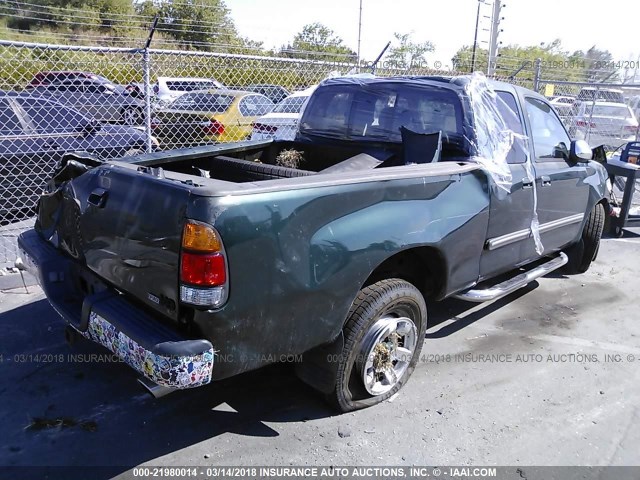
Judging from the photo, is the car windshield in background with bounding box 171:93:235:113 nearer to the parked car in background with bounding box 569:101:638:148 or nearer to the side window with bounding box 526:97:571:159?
the side window with bounding box 526:97:571:159

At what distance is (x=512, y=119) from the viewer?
4.16 metres

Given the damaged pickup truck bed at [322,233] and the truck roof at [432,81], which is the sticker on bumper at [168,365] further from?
the truck roof at [432,81]

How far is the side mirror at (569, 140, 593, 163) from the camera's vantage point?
14.9 feet

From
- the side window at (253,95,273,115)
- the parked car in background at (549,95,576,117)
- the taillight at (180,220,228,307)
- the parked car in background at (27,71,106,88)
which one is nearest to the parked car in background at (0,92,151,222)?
the parked car in background at (27,71,106,88)

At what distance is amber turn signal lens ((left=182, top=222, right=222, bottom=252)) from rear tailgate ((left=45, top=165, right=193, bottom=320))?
81 millimetres

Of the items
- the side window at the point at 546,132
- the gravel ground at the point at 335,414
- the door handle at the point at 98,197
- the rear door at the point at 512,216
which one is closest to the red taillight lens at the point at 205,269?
the door handle at the point at 98,197

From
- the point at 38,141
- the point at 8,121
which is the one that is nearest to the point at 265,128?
the point at 38,141

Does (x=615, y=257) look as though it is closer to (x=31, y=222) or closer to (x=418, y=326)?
(x=418, y=326)

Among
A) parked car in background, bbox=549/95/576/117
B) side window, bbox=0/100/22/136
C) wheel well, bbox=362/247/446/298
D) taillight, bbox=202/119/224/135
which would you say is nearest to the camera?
wheel well, bbox=362/247/446/298

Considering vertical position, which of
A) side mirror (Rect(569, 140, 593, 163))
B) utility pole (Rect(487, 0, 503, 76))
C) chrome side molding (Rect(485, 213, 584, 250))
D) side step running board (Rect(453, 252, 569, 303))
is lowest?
side step running board (Rect(453, 252, 569, 303))

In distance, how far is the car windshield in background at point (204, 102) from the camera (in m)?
10.3

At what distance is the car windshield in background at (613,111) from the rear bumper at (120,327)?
558 inches

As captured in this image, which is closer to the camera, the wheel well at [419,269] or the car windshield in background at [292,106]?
the wheel well at [419,269]

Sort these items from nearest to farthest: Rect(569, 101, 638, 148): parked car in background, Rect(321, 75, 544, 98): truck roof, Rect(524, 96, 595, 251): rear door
Answer: Rect(321, 75, 544, 98): truck roof → Rect(524, 96, 595, 251): rear door → Rect(569, 101, 638, 148): parked car in background
